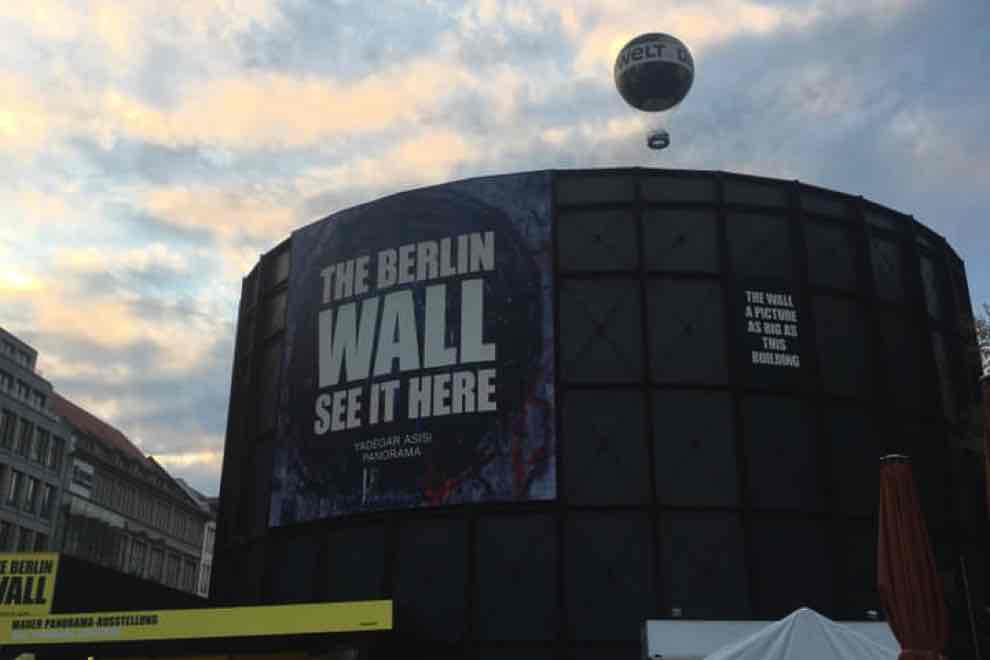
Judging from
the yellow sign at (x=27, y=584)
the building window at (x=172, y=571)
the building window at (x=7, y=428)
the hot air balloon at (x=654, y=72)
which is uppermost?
the building window at (x=7, y=428)

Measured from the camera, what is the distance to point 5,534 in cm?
6956

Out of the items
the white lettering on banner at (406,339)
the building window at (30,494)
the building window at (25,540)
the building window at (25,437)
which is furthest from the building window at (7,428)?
the white lettering on banner at (406,339)

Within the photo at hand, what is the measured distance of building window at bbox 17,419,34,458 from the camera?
72375mm

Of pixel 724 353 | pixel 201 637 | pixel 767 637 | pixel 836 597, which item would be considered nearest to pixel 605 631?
pixel 836 597

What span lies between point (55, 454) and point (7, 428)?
7025 mm

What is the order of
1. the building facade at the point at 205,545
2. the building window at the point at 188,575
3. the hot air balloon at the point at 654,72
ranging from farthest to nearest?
the building facade at the point at 205,545 → the building window at the point at 188,575 → the hot air balloon at the point at 654,72

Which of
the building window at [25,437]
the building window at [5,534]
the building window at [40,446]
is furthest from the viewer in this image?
the building window at [40,446]

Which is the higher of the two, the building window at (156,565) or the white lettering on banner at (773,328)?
the building window at (156,565)

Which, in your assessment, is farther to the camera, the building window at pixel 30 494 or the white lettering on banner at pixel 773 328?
the building window at pixel 30 494

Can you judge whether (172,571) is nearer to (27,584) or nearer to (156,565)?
(156,565)

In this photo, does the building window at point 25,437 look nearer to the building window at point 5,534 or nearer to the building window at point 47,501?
the building window at point 47,501

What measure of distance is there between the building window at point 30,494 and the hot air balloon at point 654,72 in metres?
61.0

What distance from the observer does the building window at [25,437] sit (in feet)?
237

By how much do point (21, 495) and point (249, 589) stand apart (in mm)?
52758
